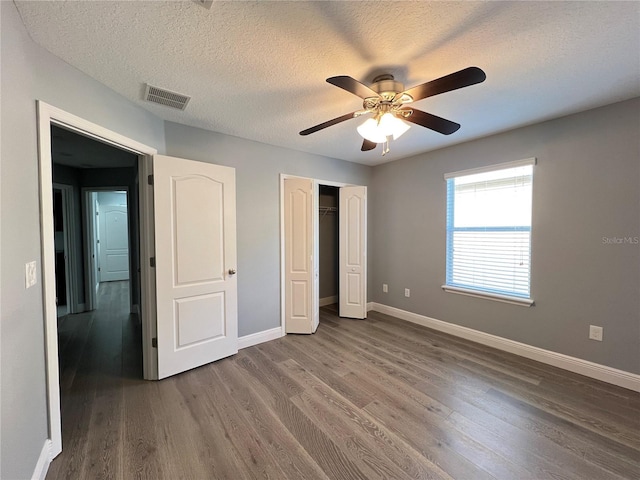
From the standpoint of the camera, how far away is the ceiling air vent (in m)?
2.00

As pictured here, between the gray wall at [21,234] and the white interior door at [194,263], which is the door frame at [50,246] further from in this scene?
the white interior door at [194,263]

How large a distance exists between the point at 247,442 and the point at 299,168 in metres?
2.95

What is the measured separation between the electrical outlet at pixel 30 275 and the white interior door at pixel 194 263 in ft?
3.14

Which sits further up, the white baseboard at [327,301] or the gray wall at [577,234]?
the gray wall at [577,234]

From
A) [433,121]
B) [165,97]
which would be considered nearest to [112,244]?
[165,97]

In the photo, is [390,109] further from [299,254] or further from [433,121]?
[299,254]

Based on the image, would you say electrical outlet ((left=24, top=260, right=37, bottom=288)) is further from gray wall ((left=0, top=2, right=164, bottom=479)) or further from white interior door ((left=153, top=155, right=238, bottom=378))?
white interior door ((left=153, top=155, right=238, bottom=378))

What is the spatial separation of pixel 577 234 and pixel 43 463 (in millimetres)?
4292

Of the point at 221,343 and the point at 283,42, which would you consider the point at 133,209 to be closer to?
the point at 221,343

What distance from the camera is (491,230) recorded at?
3059mm

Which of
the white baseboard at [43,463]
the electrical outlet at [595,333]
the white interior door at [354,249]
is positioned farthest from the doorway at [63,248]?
the electrical outlet at [595,333]

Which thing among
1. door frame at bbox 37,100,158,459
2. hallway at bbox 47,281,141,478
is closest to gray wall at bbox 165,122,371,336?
door frame at bbox 37,100,158,459

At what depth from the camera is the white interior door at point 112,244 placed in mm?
7191

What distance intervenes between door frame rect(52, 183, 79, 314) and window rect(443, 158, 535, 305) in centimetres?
589
